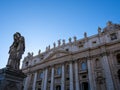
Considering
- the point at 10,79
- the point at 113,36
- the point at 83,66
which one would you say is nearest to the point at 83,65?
the point at 83,66

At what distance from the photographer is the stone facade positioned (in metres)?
20.7

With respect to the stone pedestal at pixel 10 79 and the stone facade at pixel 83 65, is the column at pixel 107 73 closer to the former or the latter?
the stone facade at pixel 83 65

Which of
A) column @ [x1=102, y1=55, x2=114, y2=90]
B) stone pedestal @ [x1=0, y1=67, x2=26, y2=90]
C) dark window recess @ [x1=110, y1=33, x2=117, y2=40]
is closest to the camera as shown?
stone pedestal @ [x1=0, y1=67, x2=26, y2=90]

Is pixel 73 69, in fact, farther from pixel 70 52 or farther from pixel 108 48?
pixel 108 48

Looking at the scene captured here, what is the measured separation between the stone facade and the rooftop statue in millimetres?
15359

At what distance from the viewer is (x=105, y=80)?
20125mm

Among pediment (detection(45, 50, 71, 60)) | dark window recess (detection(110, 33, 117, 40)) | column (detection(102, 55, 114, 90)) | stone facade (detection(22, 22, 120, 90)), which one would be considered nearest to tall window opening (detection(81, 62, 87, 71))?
stone facade (detection(22, 22, 120, 90))

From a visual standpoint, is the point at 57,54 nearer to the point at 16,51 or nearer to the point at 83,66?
the point at 83,66

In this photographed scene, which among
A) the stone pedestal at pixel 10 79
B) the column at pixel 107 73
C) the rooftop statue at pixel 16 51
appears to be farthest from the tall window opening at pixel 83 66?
the stone pedestal at pixel 10 79

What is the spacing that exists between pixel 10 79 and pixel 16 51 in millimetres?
2402

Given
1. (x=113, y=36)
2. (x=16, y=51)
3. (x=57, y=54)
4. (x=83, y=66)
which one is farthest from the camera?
(x=57, y=54)

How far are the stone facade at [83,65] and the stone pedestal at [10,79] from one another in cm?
1552

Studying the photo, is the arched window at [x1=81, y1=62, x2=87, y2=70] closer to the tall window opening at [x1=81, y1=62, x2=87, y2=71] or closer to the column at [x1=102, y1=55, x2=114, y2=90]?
the tall window opening at [x1=81, y1=62, x2=87, y2=71]

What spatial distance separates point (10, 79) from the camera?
774cm
